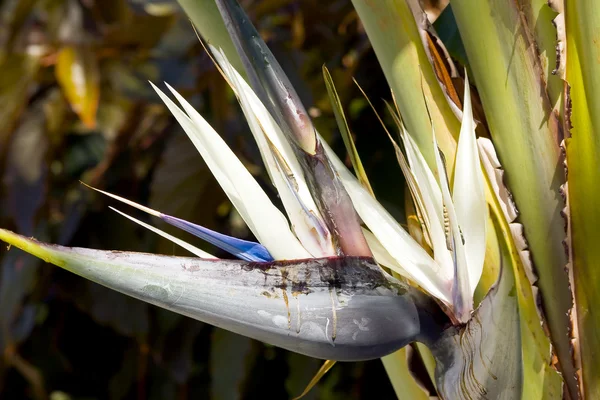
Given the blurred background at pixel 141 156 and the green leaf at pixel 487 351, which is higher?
the blurred background at pixel 141 156

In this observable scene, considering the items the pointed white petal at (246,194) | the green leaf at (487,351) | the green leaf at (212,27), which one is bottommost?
the green leaf at (487,351)

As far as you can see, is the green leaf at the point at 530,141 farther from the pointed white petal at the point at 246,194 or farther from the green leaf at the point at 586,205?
the pointed white petal at the point at 246,194

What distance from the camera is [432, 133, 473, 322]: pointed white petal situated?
0.96 ft

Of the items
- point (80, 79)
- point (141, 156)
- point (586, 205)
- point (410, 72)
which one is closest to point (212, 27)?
point (410, 72)

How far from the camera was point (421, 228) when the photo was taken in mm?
336

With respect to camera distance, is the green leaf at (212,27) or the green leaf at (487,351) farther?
the green leaf at (212,27)

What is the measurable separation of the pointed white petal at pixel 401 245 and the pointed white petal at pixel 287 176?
3cm

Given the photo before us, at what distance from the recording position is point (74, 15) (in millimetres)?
1071

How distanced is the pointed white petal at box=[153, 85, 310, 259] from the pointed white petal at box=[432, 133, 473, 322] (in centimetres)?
6

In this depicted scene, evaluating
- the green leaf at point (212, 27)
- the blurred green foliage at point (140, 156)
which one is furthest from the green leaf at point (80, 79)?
the green leaf at point (212, 27)

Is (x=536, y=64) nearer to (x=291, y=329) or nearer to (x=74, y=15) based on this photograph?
(x=291, y=329)

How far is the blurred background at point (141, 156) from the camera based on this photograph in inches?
33.5

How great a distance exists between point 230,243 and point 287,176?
4 centimetres

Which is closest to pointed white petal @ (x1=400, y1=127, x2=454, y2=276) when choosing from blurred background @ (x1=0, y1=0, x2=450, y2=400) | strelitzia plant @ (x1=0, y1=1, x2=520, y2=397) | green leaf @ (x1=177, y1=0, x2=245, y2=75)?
strelitzia plant @ (x1=0, y1=1, x2=520, y2=397)
